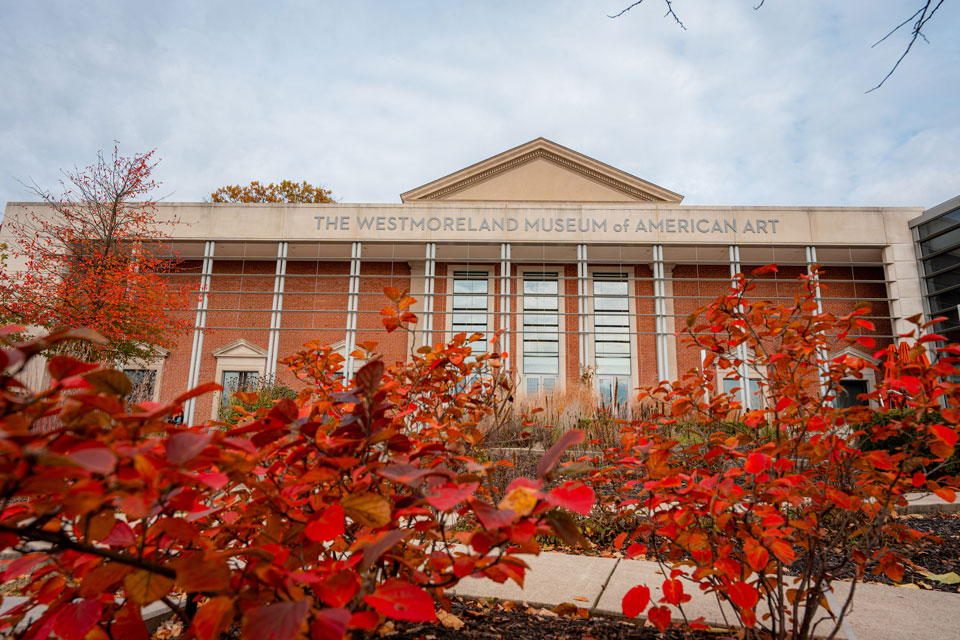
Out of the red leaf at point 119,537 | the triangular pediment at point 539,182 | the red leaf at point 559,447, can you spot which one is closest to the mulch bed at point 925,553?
the red leaf at point 559,447

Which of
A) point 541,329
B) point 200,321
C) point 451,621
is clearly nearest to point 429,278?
point 541,329

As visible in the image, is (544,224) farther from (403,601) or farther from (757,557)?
(403,601)

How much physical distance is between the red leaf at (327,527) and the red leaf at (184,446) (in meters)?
0.34

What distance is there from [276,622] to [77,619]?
518 mm

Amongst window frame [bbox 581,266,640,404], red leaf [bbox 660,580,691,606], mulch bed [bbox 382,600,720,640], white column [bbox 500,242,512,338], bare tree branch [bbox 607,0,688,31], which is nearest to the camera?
red leaf [bbox 660,580,691,606]

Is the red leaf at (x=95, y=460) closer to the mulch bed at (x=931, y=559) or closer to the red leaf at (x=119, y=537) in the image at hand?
the red leaf at (x=119, y=537)

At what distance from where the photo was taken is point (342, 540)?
1.56 meters

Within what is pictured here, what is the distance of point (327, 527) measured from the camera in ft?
3.16

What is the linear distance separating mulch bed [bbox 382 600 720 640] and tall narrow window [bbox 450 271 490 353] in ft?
50.9

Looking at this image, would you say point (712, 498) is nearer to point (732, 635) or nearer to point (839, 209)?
point (732, 635)

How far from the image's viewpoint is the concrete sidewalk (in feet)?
6.27

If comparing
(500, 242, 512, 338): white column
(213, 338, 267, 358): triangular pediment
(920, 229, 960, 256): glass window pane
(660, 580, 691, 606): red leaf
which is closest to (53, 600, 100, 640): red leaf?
(660, 580, 691, 606): red leaf

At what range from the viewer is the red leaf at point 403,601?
30.6 inches

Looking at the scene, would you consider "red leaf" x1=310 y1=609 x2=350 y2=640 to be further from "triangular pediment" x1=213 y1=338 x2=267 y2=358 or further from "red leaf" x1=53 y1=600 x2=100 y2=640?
"triangular pediment" x1=213 y1=338 x2=267 y2=358
